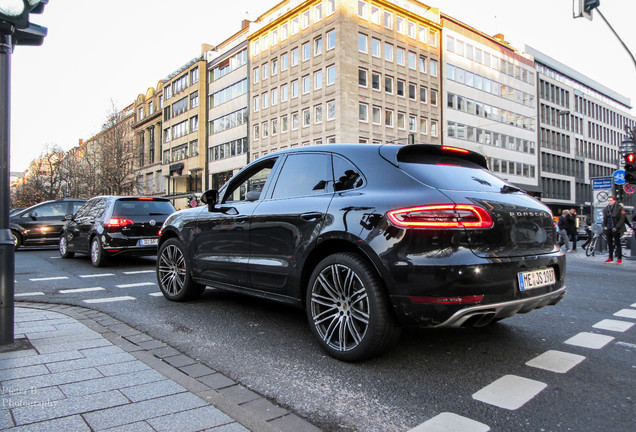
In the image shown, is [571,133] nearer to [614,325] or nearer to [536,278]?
[614,325]

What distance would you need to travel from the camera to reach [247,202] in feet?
15.9

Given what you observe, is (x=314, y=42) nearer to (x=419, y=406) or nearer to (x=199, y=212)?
(x=199, y=212)

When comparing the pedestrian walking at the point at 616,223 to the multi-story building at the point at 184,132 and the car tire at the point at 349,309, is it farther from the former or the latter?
the multi-story building at the point at 184,132

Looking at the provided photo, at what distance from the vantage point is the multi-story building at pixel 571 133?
63312 millimetres

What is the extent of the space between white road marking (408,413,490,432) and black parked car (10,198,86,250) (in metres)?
15.8

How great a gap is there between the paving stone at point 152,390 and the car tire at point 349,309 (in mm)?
1203

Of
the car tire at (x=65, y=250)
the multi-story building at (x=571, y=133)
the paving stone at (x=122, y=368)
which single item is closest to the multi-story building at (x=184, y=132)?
the multi-story building at (x=571, y=133)

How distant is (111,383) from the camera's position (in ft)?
9.91

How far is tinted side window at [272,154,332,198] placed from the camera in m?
4.11

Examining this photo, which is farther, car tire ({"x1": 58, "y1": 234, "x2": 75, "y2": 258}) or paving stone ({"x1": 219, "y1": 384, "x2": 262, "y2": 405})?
car tire ({"x1": 58, "y1": 234, "x2": 75, "y2": 258})

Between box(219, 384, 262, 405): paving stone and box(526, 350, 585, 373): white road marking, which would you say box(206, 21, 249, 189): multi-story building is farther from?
box(219, 384, 262, 405): paving stone

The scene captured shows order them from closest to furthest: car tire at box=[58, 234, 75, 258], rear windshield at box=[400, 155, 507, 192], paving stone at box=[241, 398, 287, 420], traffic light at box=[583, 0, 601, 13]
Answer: paving stone at box=[241, 398, 287, 420]
rear windshield at box=[400, 155, 507, 192]
traffic light at box=[583, 0, 601, 13]
car tire at box=[58, 234, 75, 258]

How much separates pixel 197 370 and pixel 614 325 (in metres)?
4.05

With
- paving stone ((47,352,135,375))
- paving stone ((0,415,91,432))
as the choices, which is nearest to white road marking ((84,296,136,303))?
paving stone ((47,352,135,375))
